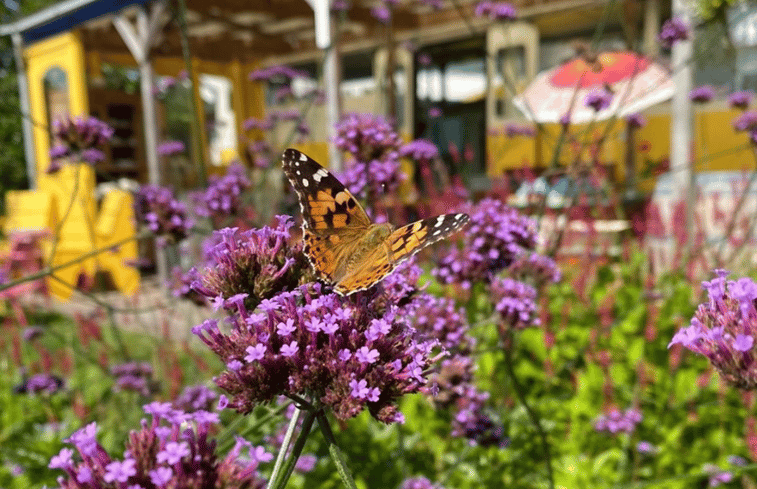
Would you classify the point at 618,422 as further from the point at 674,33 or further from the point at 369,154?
the point at 674,33

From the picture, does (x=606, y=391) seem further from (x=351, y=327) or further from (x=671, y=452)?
(x=351, y=327)

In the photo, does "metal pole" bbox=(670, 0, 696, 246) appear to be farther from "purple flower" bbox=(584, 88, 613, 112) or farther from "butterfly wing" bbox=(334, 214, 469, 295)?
"butterfly wing" bbox=(334, 214, 469, 295)

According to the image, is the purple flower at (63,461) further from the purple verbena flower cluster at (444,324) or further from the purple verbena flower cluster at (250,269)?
the purple verbena flower cluster at (444,324)

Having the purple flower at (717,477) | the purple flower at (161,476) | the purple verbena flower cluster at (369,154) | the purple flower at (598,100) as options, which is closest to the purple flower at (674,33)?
the purple flower at (598,100)

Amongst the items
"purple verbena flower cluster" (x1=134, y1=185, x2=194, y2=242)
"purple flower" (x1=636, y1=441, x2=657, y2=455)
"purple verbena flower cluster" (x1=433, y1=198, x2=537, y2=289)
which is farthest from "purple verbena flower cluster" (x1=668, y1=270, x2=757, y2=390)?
"purple verbena flower cluster" (x1=134, y1=185, x2=194, y2=242)

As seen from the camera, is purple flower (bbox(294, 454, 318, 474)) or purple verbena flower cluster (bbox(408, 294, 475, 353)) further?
purple flower (bbox(294, 454, 318, 474))
